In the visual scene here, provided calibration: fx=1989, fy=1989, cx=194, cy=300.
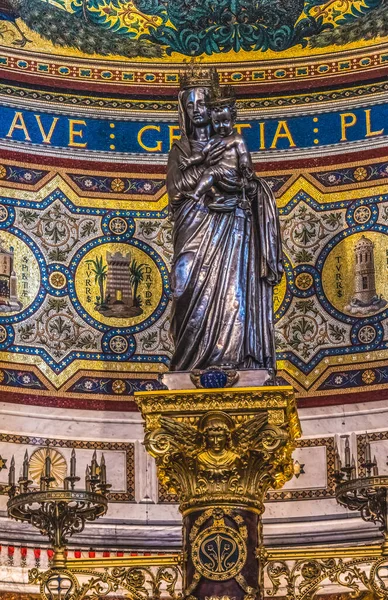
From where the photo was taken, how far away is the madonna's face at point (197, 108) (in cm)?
1692

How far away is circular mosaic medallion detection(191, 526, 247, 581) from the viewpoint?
15.1 meters

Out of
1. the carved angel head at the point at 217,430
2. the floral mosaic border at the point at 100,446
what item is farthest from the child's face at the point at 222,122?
the floral mosaic border at the point at 100,446

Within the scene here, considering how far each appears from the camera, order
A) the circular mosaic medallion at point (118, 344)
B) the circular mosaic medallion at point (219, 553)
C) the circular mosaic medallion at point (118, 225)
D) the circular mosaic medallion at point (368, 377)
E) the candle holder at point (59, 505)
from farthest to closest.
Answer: the circular mosaic medallion at point (118, 225) < the circular mosaic medallion at point (118, 344) < the circular mosaic medallion at point (368, 377) < the candle holder at point (59, 505) < the circular mosaic medallion at point (219, 553)

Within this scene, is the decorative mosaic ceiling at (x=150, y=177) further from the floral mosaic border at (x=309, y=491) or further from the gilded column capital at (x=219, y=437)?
the gilded column capital at (x=219, y=437)

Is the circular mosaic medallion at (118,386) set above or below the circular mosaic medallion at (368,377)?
above

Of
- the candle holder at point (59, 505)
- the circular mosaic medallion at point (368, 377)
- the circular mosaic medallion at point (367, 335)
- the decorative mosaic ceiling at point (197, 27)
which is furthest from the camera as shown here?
the decorative mosaic ceiling at point (197, 27)

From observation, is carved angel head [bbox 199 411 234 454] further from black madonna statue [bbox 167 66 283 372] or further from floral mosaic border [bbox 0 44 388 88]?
floral mosaic border [bbox 0 44 388 88]

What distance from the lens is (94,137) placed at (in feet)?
66.0

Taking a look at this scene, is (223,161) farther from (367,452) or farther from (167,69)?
(167,69)

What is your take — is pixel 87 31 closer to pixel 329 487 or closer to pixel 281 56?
pixel 281 56

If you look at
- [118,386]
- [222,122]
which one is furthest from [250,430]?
[118,386]

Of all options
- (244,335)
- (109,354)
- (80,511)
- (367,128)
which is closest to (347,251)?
(367,128)

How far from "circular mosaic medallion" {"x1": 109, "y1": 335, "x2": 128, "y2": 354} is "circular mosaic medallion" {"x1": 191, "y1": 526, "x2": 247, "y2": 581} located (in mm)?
4575

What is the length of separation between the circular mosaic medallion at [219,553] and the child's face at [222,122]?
11.9ft
